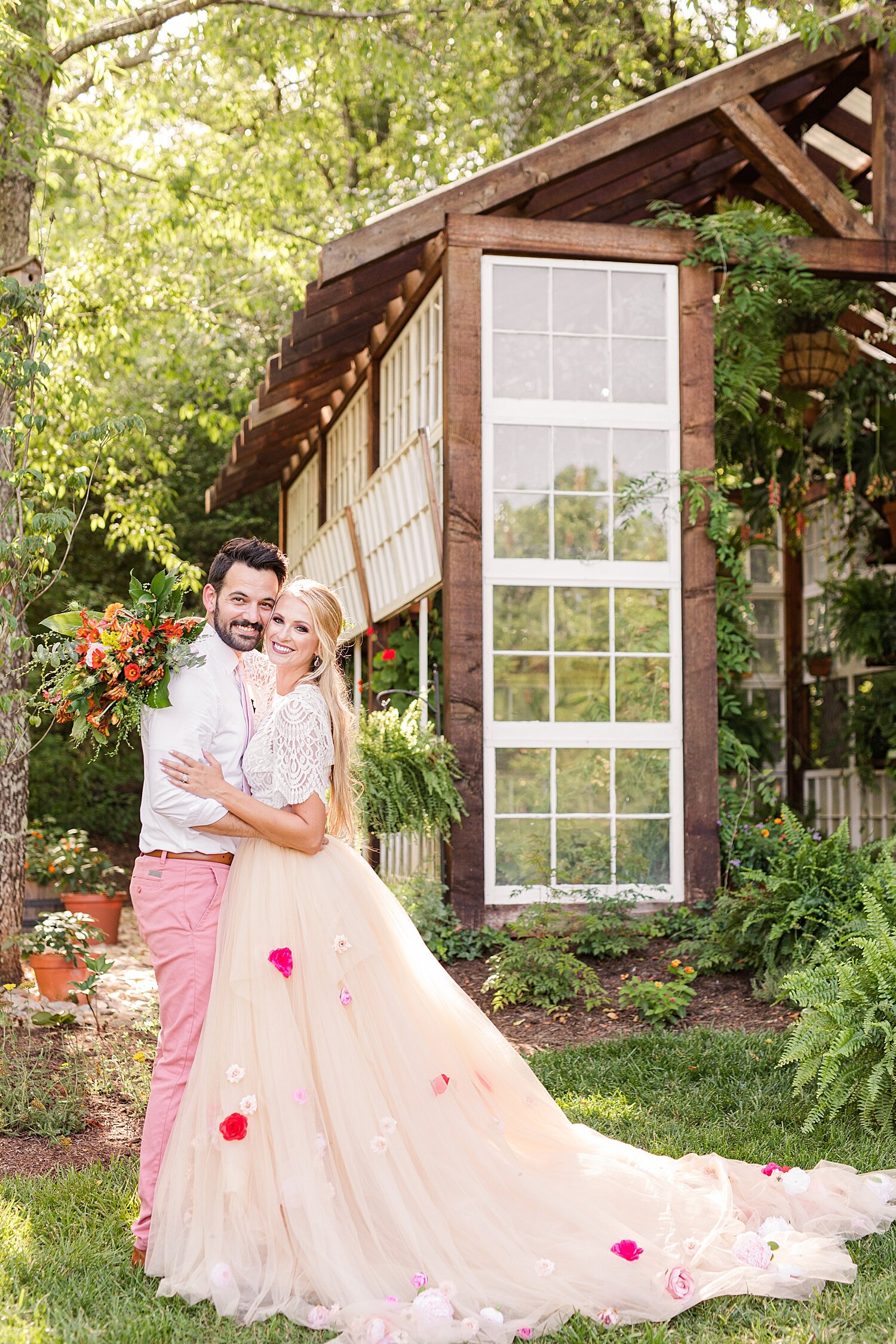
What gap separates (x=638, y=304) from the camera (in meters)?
7.27

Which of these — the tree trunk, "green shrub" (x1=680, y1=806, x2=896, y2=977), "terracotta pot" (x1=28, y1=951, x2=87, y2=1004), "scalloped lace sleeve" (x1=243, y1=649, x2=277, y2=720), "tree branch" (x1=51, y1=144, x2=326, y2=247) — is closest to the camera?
"scalloped lace sleeve" (x1=243, y1=649, x2=277, y2=720)

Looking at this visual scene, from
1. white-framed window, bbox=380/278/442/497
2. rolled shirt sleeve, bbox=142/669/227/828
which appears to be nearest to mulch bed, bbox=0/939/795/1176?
rolled shirt sleeve, bbox=142/669/227/828

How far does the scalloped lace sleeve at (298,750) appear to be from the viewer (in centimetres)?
323

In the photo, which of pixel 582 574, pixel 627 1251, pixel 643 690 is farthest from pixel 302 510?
pixel 627 1251

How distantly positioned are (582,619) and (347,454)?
188 inches

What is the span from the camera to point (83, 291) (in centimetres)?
855

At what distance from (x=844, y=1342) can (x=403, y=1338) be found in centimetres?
98

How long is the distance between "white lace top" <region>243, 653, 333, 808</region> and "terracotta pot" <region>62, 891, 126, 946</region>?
5.55m

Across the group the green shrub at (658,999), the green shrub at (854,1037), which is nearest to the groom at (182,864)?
the green shrub at (854,1037)

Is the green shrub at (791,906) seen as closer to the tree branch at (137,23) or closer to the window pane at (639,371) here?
the window pane at (639,371)

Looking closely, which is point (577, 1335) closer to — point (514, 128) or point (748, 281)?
point (748, 281)

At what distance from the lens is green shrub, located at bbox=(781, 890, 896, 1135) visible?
4.04 m

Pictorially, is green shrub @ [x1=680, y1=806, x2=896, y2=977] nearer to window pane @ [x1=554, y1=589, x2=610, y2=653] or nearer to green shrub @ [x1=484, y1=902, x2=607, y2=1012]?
green shrub @ [x1=484, y1=902, x2=607, y2=1012]

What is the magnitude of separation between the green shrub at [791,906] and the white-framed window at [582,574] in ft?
2.87
